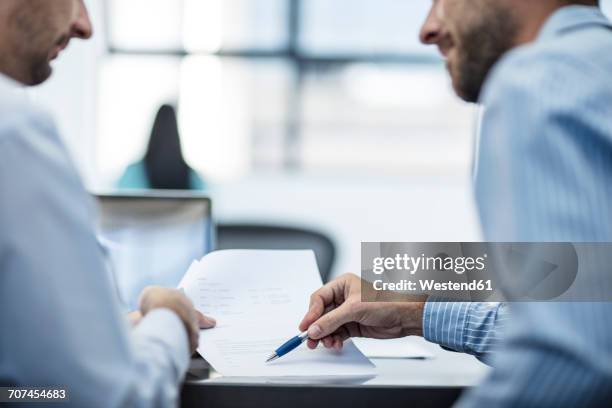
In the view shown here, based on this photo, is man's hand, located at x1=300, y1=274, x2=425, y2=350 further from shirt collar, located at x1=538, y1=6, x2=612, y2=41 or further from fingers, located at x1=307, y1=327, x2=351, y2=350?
shirt collar, located at x1=538, y1=6, x2=612, y2=41

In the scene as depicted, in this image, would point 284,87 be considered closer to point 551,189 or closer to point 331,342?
point 331,342

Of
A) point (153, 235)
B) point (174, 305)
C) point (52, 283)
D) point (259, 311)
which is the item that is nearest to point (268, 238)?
point (153, 235)

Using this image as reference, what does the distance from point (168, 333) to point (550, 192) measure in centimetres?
43

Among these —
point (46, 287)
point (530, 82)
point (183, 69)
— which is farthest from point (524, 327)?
point (183, 69)

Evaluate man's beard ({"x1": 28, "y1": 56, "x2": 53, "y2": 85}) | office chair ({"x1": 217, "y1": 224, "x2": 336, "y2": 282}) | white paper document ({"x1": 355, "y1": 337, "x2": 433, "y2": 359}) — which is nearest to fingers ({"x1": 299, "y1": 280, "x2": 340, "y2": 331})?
white paper document ({"x1": 355, "y1": 337, "x2": 433, "y2": 359})

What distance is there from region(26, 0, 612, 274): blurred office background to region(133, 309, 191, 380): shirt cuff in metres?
3.27

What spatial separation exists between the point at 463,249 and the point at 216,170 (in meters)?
3.20

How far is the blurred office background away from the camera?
164 inches

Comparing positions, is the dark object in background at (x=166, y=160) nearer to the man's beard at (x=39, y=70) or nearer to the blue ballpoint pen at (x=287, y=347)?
the man's beard at (x=39, y=70)

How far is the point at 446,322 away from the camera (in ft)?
3.70

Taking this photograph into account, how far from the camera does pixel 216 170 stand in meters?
4.25

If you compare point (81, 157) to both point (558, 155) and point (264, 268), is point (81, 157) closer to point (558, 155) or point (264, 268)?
point (264, 268)

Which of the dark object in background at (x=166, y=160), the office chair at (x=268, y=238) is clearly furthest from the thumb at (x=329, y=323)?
the dark object in background at (x=166, y=160)

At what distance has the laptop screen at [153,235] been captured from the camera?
5.43 feet
